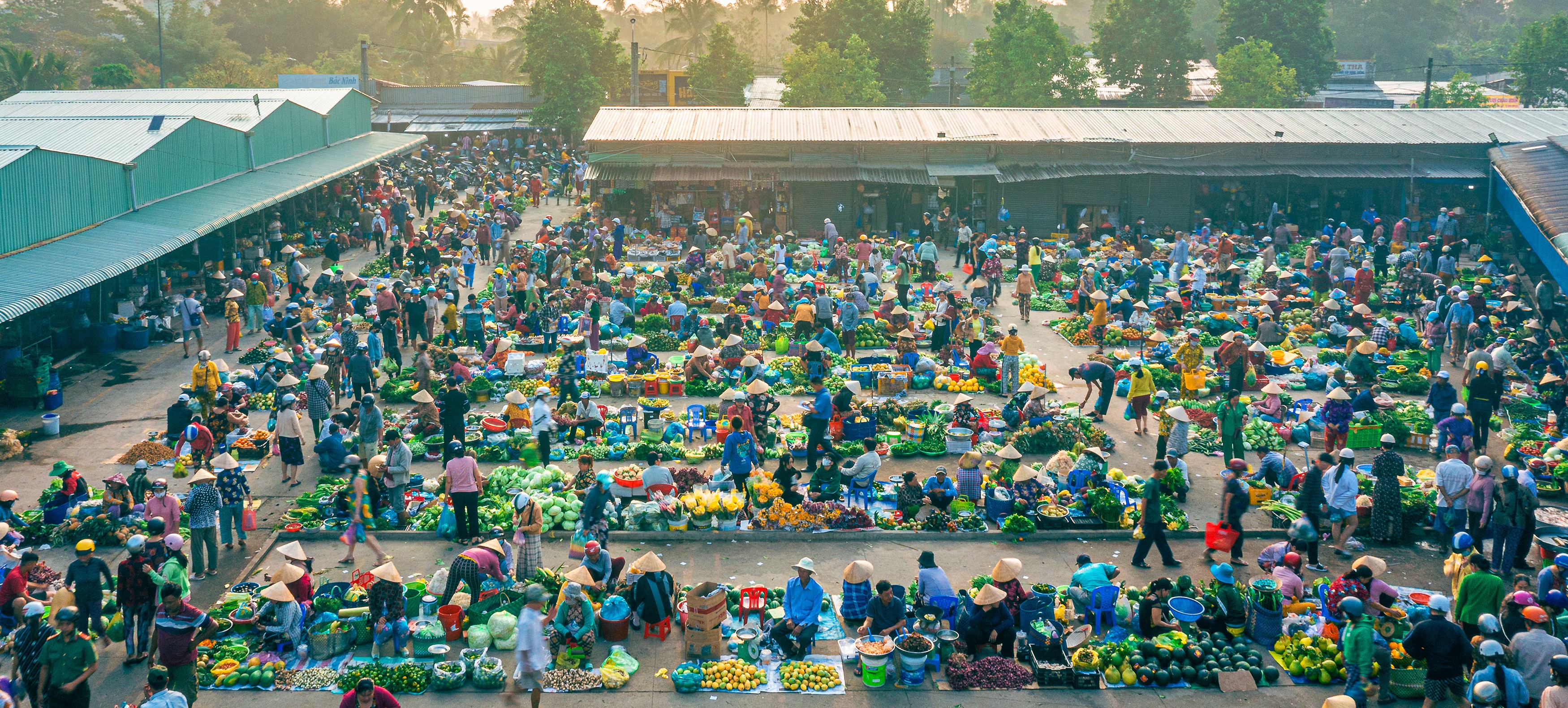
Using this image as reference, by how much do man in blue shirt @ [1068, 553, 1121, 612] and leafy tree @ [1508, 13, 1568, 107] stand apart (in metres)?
69.5

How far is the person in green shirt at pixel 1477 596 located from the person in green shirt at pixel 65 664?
553 inches

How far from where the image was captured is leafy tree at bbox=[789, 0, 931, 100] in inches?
2825

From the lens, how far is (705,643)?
43.3 feet

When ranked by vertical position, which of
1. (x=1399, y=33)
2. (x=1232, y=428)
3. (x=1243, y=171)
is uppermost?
(x=1399, y=33)

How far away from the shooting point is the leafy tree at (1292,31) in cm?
7112

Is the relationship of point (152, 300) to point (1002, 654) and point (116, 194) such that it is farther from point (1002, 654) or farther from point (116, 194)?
point (1002, 654)

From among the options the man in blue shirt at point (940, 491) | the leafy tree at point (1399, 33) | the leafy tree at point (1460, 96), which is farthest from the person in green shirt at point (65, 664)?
the leafy tree at point (1399, 33)

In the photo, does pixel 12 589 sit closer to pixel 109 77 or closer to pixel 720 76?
pixel 109 77

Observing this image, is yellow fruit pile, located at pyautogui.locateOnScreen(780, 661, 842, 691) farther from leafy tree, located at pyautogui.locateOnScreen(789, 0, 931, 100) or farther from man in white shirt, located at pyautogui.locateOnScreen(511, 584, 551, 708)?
leafy tree, located at pyautogui.locateOnScreen(789, 0, 931, 100)

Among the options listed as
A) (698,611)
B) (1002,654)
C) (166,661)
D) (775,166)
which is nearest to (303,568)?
(166,661)

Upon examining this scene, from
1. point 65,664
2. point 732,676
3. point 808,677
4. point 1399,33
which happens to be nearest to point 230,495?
point 65,664

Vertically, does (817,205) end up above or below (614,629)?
above

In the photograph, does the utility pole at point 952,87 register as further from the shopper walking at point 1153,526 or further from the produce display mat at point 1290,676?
the produce display mat at point 1290,676

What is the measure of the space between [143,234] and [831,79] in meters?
42.0
